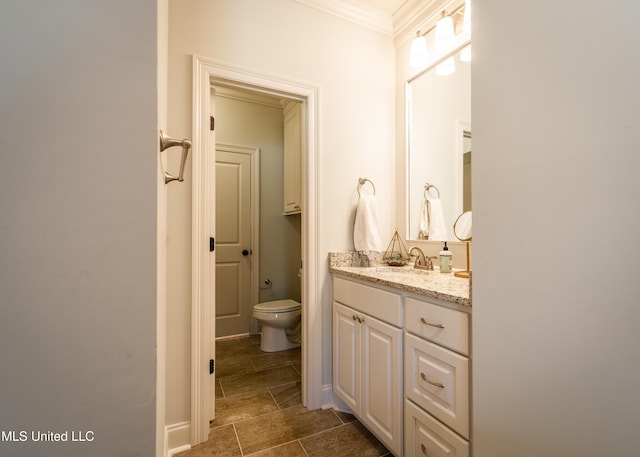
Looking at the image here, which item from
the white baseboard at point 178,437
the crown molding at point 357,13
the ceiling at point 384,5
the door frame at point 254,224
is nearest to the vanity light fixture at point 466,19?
the ceiling at point 384,5

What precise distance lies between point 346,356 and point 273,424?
0.58 metres

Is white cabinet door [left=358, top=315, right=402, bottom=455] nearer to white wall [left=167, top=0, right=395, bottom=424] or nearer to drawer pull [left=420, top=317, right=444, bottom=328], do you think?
drawer pull [left=420, top=317, right=444, bottom=328]

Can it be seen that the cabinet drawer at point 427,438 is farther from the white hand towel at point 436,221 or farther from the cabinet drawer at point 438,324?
the white hand towel at point 436,221

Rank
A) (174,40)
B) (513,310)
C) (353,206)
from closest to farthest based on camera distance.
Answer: (513,310), (174,40), (353,206)

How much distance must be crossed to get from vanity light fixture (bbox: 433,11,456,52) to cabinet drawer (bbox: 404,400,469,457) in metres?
1.97

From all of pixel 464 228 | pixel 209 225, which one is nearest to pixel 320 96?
pixel 209 225

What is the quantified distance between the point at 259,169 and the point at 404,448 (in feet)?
9.30

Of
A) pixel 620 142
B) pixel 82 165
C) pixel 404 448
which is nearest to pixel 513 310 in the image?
pixel 620 142

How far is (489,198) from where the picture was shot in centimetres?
77

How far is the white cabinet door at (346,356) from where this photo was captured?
1562 mm

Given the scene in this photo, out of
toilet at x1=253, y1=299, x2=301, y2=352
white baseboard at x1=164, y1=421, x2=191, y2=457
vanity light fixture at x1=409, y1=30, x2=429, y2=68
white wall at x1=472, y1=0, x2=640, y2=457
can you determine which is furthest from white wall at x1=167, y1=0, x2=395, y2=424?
white wall at x1=472, y1=0, x2=640, y2=457

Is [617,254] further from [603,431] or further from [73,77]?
[73,77]

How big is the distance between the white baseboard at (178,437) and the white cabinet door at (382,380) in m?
0.94

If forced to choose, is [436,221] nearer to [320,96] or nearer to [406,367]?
[406,367]
